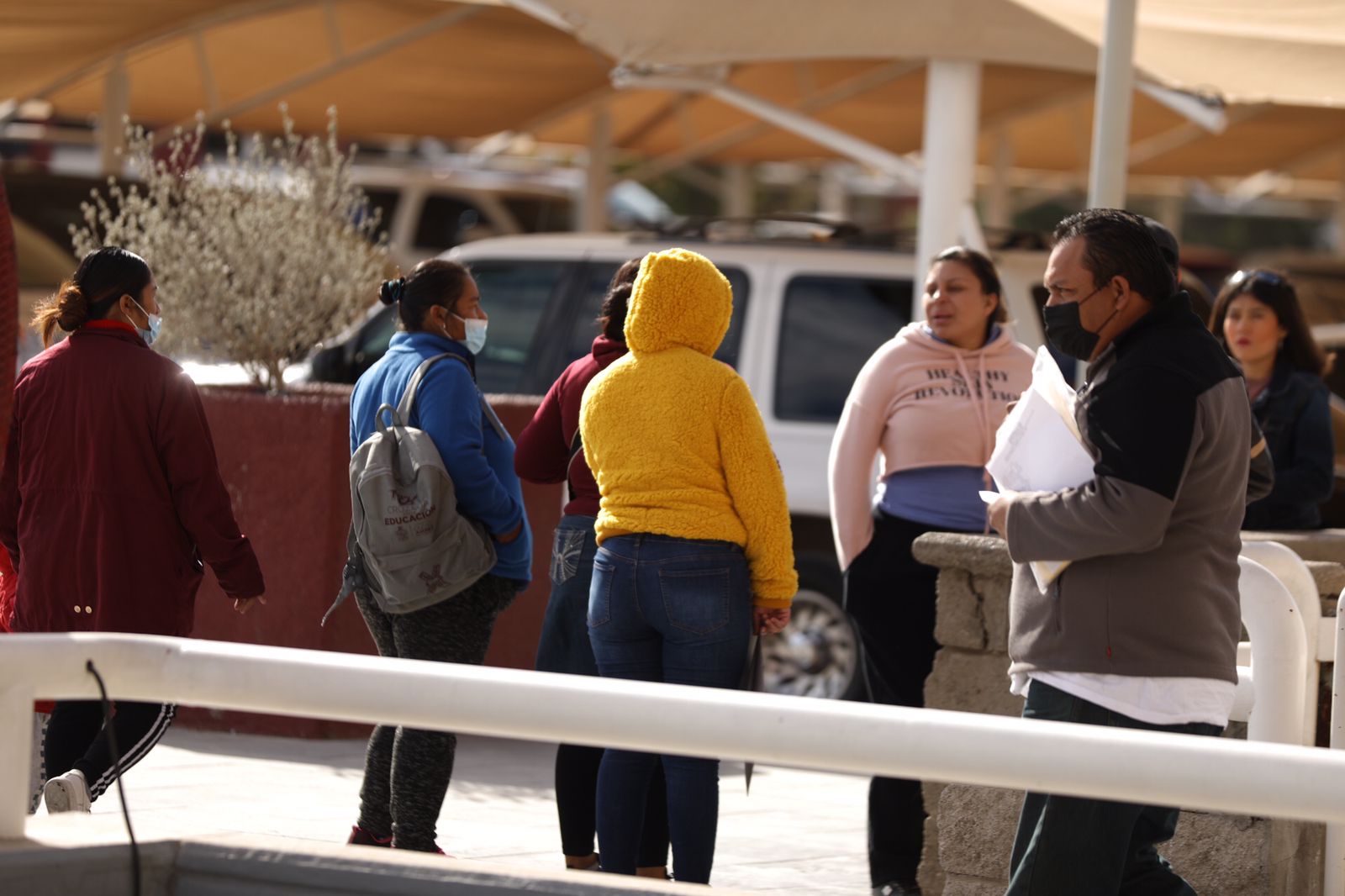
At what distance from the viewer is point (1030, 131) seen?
19.6 m

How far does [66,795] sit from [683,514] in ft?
5.22

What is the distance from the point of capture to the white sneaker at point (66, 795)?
4.61m

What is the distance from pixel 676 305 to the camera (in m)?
4.80

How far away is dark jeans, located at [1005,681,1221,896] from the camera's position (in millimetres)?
3764

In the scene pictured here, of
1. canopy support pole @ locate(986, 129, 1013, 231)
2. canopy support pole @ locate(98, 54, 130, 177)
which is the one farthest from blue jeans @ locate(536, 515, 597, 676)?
canopy support pole @ locate(986, 129, 1013, 231)

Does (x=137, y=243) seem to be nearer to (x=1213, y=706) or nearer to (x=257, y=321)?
(x=257, y=321)

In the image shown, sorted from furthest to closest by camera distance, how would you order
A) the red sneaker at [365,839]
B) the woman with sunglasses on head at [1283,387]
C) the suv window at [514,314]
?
the suv window at [514,314] < the woman with sunglasses on head at [1283,387] < the red sneaker at [365,839]

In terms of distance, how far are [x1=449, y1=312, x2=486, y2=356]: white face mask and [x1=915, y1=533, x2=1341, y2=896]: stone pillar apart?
1348 mm

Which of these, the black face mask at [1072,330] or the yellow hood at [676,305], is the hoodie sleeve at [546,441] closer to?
the yellow hood at [676,305]

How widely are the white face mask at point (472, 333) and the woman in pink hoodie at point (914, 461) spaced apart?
1.07 m

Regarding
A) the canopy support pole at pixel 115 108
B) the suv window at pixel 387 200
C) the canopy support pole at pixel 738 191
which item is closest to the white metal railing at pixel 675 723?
the canopy support pole at pixel 115 108

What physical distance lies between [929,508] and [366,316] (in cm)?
378

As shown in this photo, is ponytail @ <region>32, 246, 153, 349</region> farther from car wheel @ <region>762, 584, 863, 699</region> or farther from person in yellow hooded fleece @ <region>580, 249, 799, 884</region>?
car wheel @ <region>762, 584, 863, 699</region>

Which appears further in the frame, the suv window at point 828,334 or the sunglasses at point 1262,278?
the suv window at point 828,334
